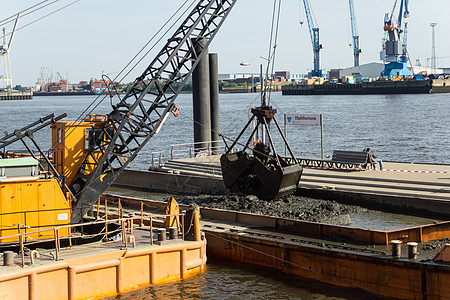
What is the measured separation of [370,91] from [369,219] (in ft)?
562

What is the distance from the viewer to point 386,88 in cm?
18025

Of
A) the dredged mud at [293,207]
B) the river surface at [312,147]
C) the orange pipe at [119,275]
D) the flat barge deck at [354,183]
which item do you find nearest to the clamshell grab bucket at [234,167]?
the dredged mud at [293,207]

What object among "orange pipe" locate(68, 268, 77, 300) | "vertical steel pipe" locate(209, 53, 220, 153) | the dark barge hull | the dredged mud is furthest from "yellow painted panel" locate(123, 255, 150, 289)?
the dark barge hull

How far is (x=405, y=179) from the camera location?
1079 inches

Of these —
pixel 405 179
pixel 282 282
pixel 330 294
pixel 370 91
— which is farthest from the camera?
pixel 370 91

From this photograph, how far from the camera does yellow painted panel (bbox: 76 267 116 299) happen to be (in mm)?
16781

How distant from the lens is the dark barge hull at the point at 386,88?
6909 inches

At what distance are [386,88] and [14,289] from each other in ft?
574

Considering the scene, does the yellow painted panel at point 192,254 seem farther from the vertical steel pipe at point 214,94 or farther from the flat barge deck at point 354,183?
the vertical steel pipe at point 214,94

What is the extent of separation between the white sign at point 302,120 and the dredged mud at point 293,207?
975 centimetres

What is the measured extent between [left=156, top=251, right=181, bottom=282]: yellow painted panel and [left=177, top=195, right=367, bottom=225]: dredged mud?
6304 millimetres

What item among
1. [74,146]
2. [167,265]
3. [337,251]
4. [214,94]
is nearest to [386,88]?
[214,94]

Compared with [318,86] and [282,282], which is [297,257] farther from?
[318,86]

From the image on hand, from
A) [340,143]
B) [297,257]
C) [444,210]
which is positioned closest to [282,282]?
[297,257]
